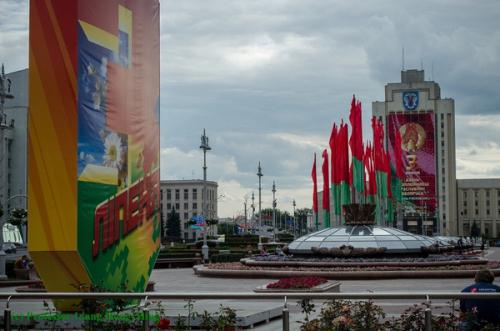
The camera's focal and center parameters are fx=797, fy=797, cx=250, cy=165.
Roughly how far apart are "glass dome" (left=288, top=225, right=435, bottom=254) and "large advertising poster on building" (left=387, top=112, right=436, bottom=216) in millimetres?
93786

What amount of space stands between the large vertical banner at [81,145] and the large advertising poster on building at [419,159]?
383ft

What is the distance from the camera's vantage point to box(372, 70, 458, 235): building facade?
130875 mm

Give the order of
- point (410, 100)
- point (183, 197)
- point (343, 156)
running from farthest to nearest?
point (183, 197)
point (410, 100)
point (343, 156)

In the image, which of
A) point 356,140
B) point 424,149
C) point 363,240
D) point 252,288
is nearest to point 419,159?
point 424,149

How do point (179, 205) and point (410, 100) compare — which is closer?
point (410, 100)

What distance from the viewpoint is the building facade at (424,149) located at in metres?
131

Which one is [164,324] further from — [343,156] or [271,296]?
[343,156]

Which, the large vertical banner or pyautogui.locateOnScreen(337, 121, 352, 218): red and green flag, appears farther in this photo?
pyautogui.locateOnScreen(337, 121, 352, 218): red and green flag

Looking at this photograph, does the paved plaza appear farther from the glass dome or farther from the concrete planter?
the glass dome

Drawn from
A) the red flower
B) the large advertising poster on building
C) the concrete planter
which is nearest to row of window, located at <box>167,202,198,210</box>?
the large advertising poster on building

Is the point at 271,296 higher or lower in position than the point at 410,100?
lower

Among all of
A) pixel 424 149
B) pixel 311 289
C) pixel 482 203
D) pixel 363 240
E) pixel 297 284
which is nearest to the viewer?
pixel 311 289

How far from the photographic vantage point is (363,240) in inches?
1433

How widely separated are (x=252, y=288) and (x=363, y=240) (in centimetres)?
1118
